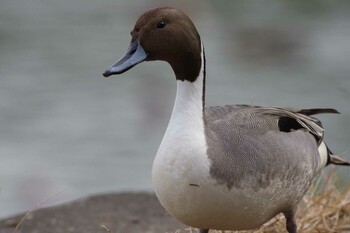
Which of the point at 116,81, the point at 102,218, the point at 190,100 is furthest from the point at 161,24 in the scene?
the point at 116,81

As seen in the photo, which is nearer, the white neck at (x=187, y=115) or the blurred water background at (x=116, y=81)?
the white neck at (x=187, y=115)

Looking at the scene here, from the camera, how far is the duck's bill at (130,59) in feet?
14.7

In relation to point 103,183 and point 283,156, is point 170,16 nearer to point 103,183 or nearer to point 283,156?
point 283,156

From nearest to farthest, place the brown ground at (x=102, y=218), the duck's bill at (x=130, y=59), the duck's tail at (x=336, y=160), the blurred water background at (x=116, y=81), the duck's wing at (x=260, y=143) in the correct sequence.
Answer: the duck's bill at (x=130, y=59) → the duck's wing at (x=260, y=143) → the duck's tail at (x=336, y=160) → the brown ground at (x=102, y=218) → the blurred water background at (x=116, y=81)

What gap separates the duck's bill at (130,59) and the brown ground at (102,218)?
1399 millimetres

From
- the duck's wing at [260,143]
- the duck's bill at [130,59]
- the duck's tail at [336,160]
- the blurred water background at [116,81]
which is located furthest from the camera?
the blurred water background at [116,81]

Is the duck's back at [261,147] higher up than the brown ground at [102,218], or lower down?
higher up

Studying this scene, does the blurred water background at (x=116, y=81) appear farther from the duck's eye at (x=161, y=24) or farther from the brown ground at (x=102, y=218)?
the duck's eye at (x=161, y=24)

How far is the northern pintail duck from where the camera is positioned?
450 centimetres

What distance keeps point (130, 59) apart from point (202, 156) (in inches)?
17.9

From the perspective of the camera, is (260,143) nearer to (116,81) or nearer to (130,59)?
(130,59)

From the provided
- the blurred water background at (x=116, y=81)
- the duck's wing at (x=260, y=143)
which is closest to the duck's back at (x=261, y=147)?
the duck's wing at (x=260, y=143)

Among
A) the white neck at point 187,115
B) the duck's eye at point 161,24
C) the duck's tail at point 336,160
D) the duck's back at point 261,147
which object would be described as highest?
the duck's eye at point 161,24

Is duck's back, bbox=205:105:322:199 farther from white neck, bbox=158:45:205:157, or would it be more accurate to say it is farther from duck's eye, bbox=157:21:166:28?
duck's eye, bbox=157:21:166:28
